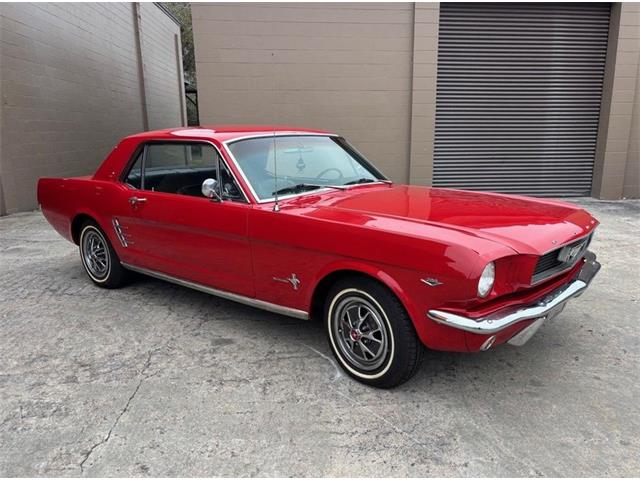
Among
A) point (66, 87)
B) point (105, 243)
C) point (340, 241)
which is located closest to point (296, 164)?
point (340, 241)

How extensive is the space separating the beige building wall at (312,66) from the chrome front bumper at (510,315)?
679 centimetres

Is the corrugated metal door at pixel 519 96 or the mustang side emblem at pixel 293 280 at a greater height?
the corrugated metal door at pixel 519 96

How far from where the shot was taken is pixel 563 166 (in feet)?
33.2

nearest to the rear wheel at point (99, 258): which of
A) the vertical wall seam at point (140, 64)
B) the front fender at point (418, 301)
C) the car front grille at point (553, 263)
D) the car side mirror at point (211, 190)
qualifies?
the car side mirror at point (211, 190)

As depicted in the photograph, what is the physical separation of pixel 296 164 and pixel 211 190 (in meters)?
0.69

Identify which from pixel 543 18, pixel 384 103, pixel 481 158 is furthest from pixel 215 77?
pixel 543 18

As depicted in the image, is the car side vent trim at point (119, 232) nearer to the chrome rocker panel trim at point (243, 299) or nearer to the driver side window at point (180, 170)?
the chrome rocker panel trim at point (243, 299)

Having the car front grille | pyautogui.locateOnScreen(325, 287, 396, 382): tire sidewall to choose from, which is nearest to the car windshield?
pyautogui.locateOnScreen(325, 287, 396, 382): tire sidewall

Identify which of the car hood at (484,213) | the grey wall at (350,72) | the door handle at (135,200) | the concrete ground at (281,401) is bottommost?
the concrete ground at (281,401)

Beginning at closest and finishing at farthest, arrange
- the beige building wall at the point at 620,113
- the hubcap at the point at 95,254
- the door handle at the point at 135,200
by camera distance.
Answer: the door handle at the point at 135,200 → the hubcap at the point at 95,254 → the beige building wall at the point at 620,113

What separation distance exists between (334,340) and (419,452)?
3.05ft

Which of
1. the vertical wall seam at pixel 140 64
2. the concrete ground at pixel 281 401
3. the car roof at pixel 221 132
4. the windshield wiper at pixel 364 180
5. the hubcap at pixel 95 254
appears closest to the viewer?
the concrete ground at pixel 281 401

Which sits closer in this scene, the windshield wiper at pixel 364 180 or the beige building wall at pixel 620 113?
the windshield wiper at pixel 364 180

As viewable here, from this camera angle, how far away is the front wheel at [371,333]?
9.25 feet
